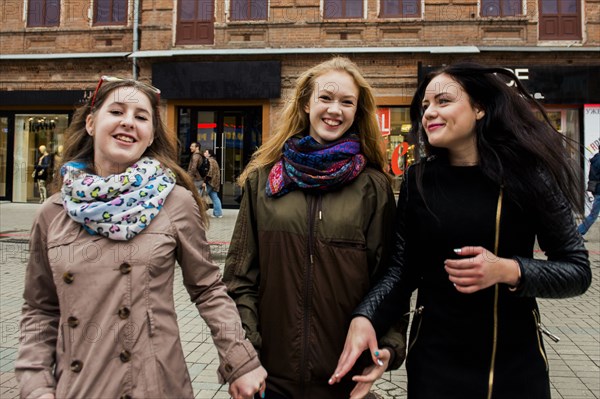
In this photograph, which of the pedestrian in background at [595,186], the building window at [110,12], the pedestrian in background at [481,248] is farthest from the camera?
the building window at [110,12]

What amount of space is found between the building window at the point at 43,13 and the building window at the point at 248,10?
6152mm

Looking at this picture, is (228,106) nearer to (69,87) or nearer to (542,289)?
Result: (69,87)

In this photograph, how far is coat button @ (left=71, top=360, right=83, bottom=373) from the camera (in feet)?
5.38

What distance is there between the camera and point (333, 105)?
2.08 metres

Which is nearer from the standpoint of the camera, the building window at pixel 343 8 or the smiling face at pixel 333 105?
the smiling face at pixel 333 105

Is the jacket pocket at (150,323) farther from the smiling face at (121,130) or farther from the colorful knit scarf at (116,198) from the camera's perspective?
the smiling face at (121,130)

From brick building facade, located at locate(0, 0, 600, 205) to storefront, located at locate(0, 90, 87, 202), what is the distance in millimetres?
78

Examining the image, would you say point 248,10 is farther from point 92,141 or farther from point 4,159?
point 92,141

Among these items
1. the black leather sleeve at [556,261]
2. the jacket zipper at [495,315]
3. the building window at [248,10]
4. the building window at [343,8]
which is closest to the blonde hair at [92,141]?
the jacket zipper at [495,315]

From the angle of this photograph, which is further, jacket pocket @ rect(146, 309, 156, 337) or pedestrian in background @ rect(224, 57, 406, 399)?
pedestrian in background @ rect(224, 57, 406, 399)

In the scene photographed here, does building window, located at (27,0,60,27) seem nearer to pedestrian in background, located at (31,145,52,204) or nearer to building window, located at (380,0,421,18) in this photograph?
pedestrian in background, located at (31,145,52,204)

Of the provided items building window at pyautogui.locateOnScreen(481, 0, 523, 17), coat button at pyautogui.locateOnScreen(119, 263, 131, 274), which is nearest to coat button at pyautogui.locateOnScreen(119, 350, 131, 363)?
coat button at pyautogui.locateOnScreen(119, 263, 131, 274)

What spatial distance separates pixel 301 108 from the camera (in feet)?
7.47

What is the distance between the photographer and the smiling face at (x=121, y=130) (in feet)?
6.14
